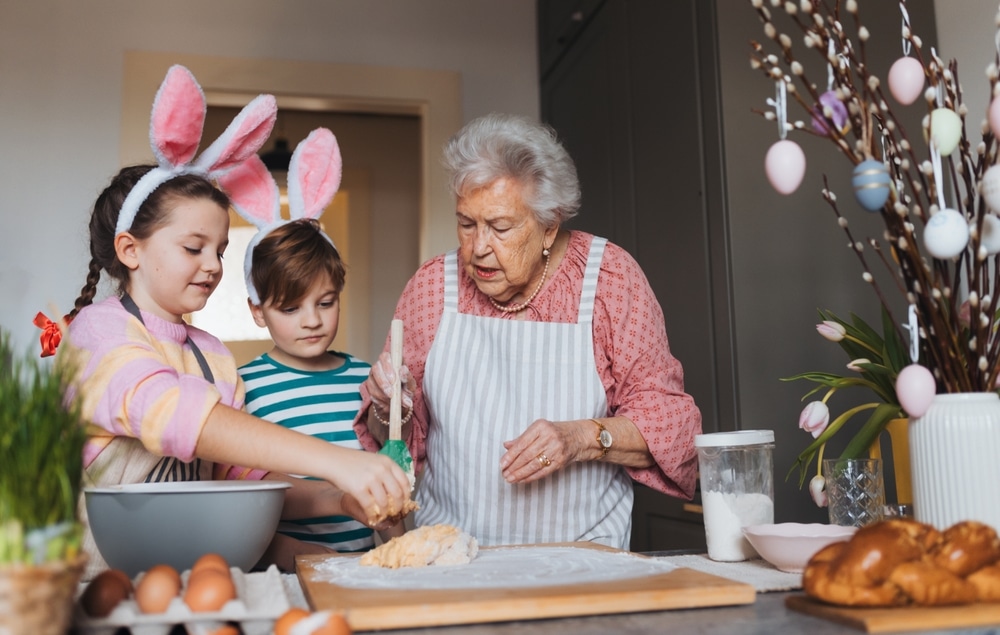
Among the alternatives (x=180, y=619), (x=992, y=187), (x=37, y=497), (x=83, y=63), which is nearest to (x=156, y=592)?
(x=180, y=619)

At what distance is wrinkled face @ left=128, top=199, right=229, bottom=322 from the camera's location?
1.19 meters

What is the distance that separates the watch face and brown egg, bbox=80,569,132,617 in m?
0.78

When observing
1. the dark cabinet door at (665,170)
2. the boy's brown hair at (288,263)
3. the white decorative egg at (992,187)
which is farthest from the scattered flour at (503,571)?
the dark cabinet door at (665,170)

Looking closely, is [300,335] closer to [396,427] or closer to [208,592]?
[396,427]

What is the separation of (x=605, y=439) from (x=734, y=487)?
30 centimetres

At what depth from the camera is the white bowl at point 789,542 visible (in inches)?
36.1

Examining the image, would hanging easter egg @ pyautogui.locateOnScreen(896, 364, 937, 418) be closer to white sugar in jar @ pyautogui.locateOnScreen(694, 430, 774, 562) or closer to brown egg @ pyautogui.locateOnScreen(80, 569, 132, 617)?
white sugar in jar @ pyautogui.locateOnScreen(694, 430, 774, 562)

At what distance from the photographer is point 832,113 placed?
90 centimetres

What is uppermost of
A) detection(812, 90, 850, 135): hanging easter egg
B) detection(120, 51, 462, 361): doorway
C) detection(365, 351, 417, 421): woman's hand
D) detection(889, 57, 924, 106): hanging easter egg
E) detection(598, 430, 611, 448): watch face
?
detection(120, 51, 462, 361): doorway

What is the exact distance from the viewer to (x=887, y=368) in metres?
1.13

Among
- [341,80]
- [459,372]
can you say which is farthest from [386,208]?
[459,372]

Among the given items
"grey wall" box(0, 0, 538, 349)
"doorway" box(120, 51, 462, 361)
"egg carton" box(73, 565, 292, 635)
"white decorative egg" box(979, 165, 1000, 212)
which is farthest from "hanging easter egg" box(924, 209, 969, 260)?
"grey wall" box(0, 0, 538, 349)

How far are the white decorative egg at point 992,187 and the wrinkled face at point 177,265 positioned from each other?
0.96m

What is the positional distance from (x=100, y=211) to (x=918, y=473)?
3.76ft
